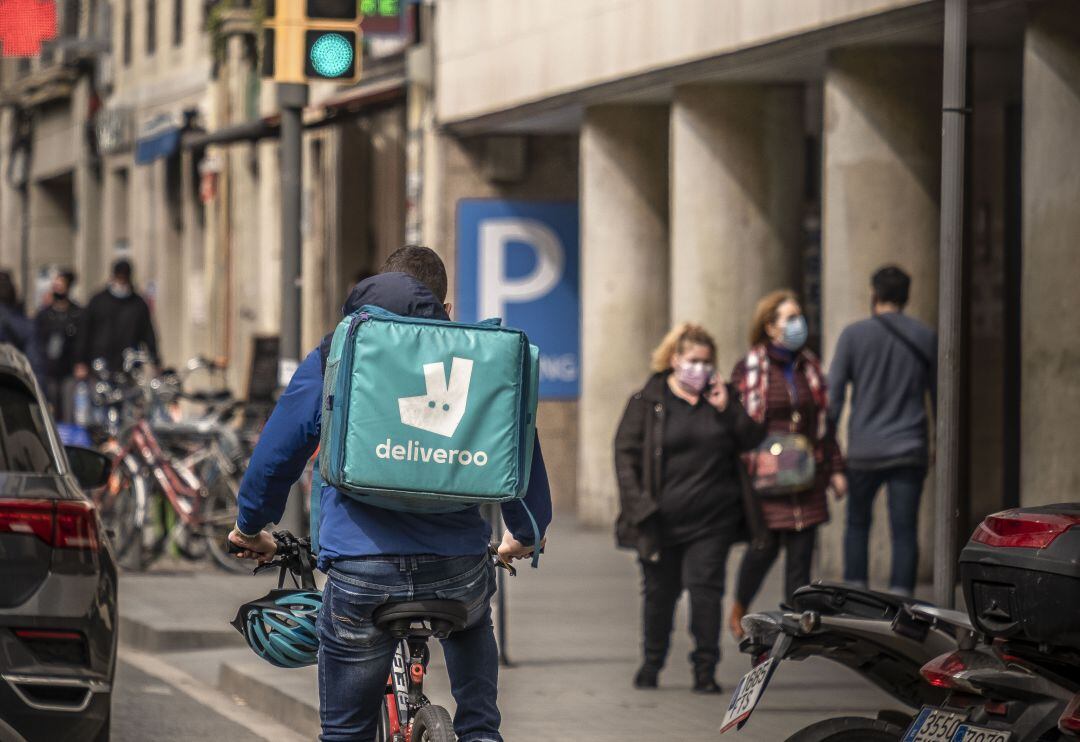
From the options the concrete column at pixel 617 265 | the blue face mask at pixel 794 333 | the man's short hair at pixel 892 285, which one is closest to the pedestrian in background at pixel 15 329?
the concrete column at pixel 617 265

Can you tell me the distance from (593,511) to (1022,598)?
1374 cm

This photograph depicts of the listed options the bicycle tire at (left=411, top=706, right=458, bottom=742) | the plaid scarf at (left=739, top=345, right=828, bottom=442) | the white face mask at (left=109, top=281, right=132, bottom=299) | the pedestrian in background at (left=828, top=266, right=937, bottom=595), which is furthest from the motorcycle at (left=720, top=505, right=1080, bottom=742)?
the white face mask at (left=109, top=281, right=132, bottom=299)

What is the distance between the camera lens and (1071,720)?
533 centimetres

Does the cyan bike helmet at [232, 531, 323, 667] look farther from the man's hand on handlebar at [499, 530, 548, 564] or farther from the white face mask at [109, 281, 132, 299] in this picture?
the white face mask at [109, 281, 132, 299]

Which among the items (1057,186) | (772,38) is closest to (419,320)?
(1057,186)

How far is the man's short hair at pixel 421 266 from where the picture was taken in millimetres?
5859

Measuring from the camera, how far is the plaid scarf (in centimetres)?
1135

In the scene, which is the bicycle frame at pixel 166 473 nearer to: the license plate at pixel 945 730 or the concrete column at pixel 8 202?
the license plate at pixel 945 730

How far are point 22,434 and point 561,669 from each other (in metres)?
4.35

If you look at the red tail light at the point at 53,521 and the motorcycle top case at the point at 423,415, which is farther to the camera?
the red tail light at the point at 53,521

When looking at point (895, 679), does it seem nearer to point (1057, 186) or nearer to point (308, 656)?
point (308, 656)

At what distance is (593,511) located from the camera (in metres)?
19.2

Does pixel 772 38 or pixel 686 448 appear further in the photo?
pixel 772 38

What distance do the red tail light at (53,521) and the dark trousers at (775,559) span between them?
4971mm
